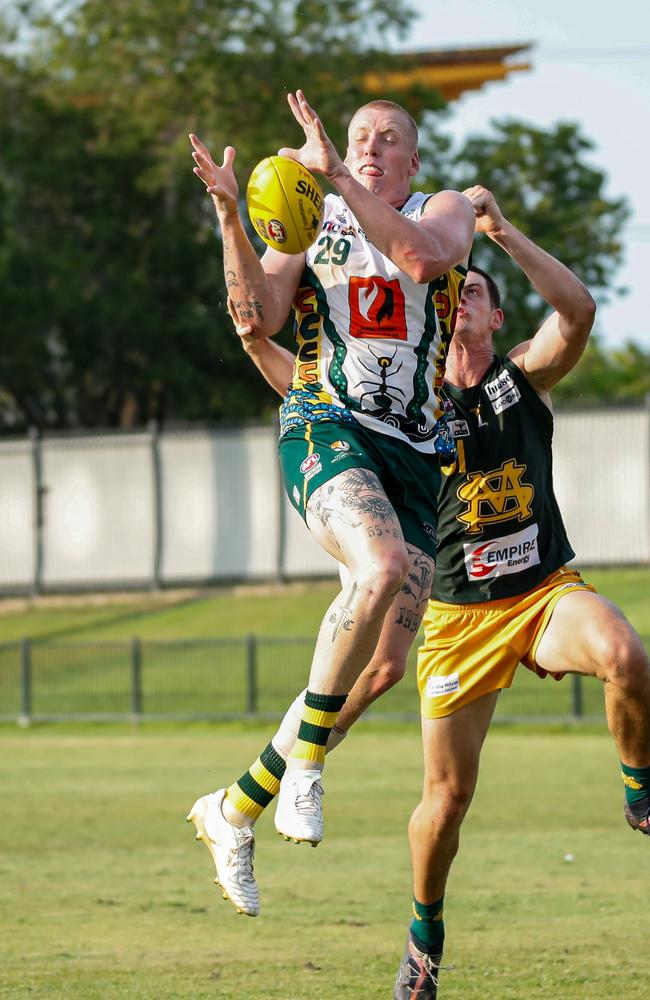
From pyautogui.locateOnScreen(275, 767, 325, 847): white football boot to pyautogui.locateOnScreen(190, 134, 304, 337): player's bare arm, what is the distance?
1846 millimetres

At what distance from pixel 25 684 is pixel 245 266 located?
1836 cm

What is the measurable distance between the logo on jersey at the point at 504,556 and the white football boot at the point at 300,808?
1.74m

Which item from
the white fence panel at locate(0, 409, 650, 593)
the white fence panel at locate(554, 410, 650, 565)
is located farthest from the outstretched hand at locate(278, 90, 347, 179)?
the white fence panel at locate(0, 409, 650, 593)

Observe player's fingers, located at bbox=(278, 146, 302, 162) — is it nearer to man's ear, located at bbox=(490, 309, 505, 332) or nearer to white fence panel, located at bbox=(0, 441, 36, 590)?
man's ear, located at bbox=(490, 309, 505, 332)

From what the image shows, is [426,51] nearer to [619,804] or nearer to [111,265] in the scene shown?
[111,265]

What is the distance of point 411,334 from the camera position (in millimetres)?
6691

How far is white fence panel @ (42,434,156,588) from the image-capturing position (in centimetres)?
3566

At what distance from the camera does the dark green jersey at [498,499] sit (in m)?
7.79

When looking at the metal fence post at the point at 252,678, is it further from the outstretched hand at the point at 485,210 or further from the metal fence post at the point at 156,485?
the outstretched hand at the point at 485,210

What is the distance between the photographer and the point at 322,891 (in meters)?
11.0

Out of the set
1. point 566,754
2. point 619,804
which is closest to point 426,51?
point 566,754

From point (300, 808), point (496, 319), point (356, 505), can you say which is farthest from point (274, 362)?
point (300, 808)

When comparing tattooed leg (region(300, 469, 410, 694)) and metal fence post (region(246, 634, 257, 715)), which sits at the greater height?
tattooed leg (region(300, 469, 410, 694))

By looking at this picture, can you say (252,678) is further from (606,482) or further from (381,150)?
(381,150)
